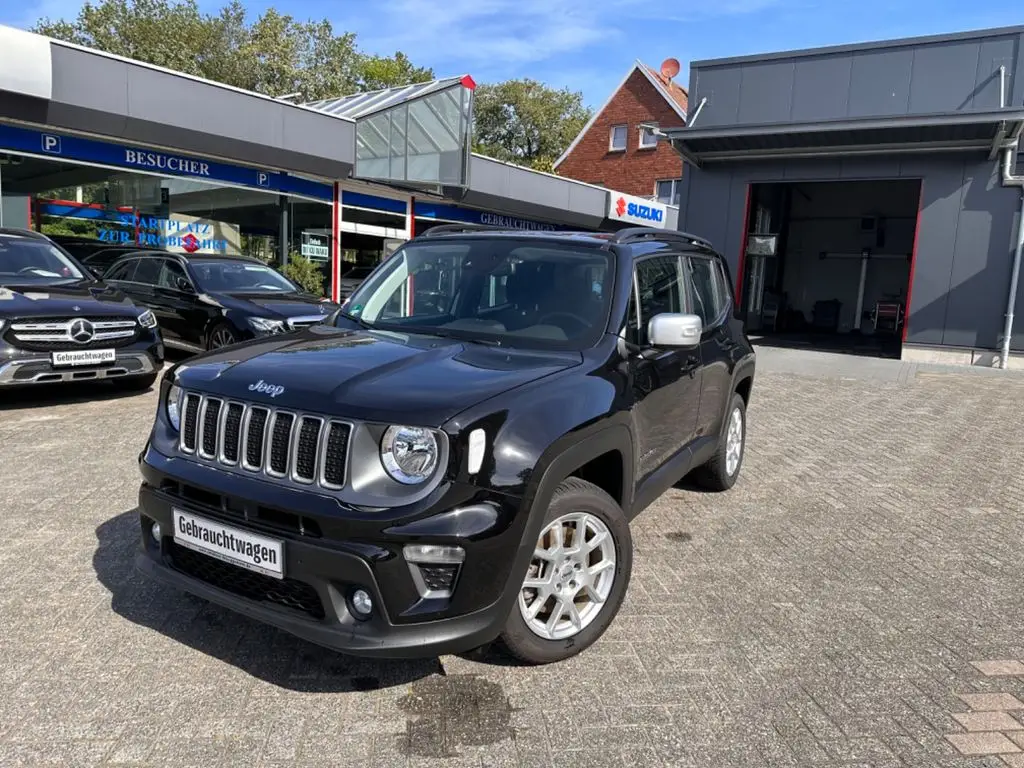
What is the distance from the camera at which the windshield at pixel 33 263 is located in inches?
307

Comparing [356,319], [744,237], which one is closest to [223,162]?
[744,237]

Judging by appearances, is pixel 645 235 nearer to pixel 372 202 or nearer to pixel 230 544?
pixel 230 544

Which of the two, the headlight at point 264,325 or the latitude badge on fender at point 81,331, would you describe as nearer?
the latitude badge on fender at point 81,331

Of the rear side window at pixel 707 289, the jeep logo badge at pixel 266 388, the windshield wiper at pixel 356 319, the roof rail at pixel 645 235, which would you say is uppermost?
the roof rail at pixel 645 235

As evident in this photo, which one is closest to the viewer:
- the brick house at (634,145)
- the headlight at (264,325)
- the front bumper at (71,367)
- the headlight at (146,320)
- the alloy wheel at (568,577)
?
the alloy wheel at (568,577)

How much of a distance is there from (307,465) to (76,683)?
49.3 inches

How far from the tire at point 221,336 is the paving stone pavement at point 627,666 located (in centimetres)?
391

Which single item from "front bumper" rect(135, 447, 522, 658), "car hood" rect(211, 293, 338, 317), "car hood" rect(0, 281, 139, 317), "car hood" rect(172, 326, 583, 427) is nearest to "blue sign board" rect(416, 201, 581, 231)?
"car hood" rect(211, 293, 338, 317)

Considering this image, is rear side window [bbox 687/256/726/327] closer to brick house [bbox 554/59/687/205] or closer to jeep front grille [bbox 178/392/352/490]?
jeep front grille [bbox 178/392/352/490]

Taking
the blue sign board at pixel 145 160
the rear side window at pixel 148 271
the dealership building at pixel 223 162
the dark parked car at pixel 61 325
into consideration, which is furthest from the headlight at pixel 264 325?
the blue sign board at pixel 145 160

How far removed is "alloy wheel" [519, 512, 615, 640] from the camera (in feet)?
9.68

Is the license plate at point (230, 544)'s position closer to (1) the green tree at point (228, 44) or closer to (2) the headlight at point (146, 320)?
(2) the headlight at point (146, 320)

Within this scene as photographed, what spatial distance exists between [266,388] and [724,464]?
12.0 feet

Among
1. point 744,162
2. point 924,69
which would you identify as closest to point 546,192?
point 744,162
